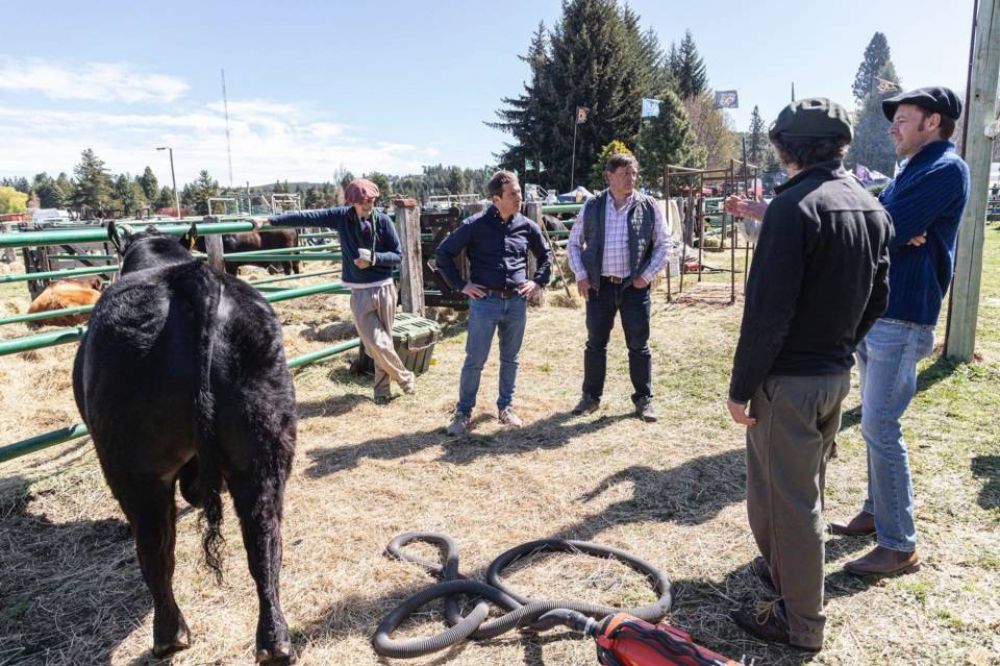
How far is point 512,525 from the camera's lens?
10.8 ft

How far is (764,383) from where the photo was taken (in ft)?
7.09

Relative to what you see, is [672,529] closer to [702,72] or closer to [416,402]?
[416,402]

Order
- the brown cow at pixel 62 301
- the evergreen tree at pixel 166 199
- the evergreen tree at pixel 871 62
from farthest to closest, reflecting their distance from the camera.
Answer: the evergreen tree at pixel 871 62 → the evergreen tree at pixel 166 199 → the brown cow at pixel 62 301

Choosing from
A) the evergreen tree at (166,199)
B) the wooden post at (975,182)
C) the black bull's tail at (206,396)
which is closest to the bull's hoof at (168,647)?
the black bull's tail at (206,396)

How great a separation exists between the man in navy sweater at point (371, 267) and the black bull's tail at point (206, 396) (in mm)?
2699

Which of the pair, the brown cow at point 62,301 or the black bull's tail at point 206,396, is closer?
the black bull's tail at point 206,396

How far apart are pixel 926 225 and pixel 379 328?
402cm

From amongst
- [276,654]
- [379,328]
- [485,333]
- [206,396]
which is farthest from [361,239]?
[276,654]

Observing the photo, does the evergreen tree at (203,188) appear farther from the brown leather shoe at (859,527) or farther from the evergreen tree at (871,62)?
the evergreen tree at (871,62)

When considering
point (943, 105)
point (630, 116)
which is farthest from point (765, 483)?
point (630, 116)

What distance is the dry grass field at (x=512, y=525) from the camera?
238 centimetres

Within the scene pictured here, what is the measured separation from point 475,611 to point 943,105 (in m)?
2.85

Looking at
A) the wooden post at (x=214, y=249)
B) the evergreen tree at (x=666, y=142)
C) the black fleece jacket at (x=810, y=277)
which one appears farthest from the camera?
the evergreen tree at (x=666, y=142)

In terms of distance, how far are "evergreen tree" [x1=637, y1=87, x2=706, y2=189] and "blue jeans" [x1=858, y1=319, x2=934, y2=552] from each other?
31.1m
